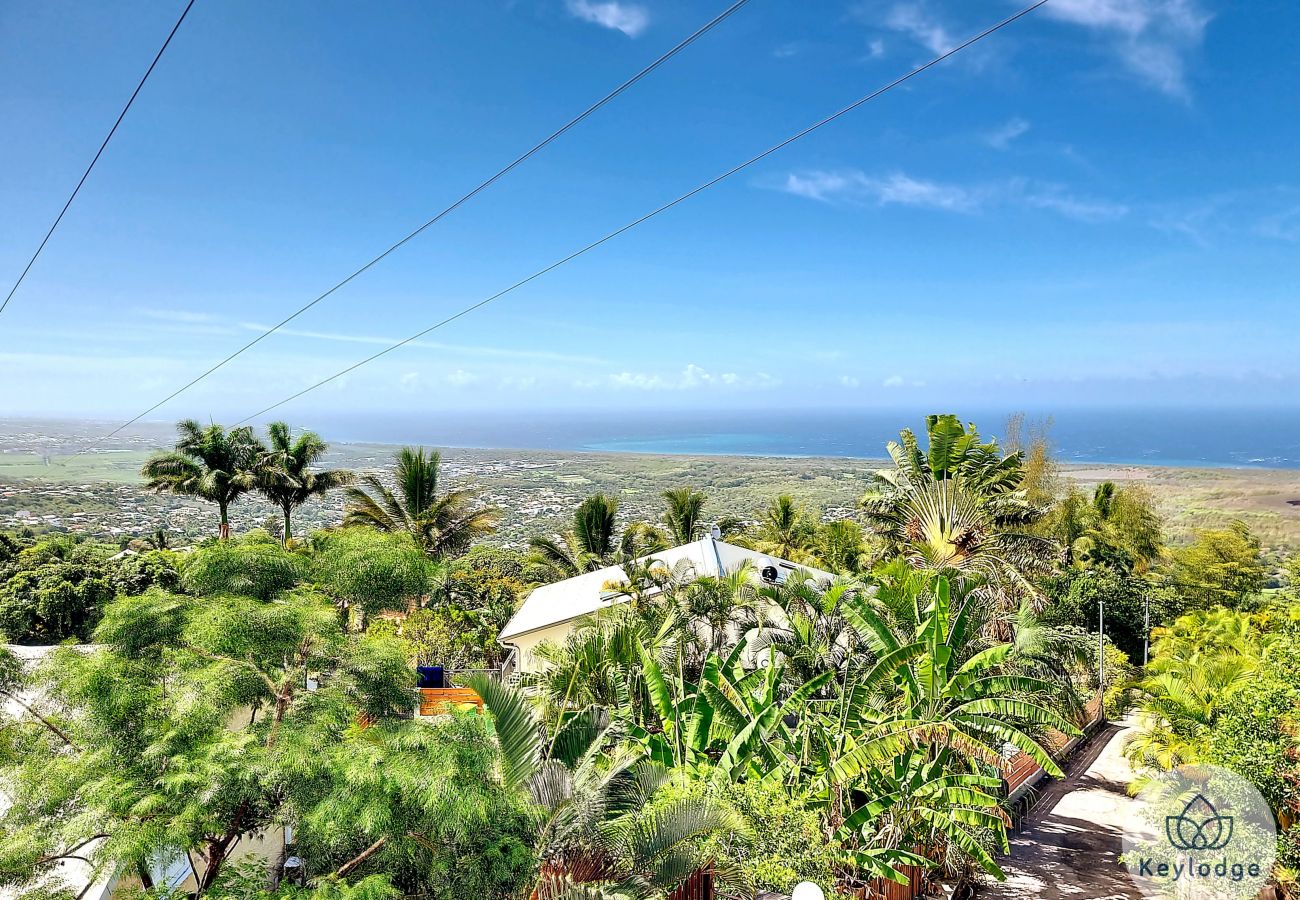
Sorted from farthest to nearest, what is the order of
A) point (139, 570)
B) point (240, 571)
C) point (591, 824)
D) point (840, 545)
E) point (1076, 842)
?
point (840, 545), point (139, 570), point (1076, 842), point (240, 571), point (591, 824)

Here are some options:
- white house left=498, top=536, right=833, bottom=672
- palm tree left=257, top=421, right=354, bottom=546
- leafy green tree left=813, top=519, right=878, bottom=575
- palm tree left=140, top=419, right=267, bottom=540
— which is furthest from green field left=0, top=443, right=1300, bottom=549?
white house left=498, top=536, right=833, bottom=672

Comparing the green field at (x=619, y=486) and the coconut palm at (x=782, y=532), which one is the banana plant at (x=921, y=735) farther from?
the coconut palm at (x=782, y=532)

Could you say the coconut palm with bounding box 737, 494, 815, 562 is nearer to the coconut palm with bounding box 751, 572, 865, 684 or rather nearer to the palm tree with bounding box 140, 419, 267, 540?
the coconut palm with bounding box 751, 572, 865, 684

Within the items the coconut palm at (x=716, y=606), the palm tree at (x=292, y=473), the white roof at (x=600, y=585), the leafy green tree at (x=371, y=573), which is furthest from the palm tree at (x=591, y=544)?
the leafy green tree at (x=371, y=573)

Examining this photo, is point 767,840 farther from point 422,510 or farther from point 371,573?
point 422,510

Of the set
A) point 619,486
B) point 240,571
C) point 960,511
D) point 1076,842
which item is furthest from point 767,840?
point 619,486
